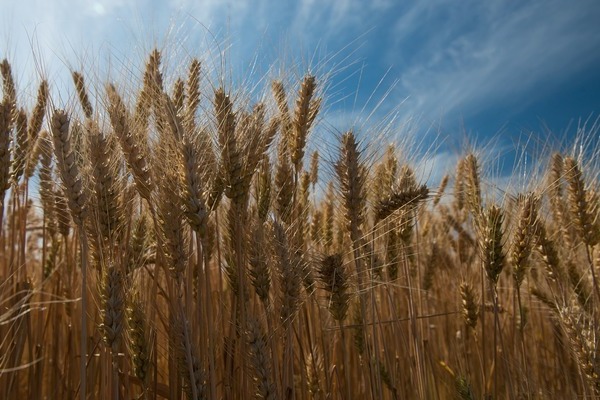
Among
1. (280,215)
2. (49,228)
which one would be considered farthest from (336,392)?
(49,228)

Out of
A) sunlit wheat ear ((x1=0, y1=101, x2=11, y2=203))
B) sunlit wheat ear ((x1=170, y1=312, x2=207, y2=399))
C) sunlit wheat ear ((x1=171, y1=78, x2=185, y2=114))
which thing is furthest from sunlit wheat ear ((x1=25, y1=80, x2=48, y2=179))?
sunlit wheat ear ((x1=170, y1=312, x2=207, y2=399))

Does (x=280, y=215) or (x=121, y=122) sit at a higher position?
(x=121, y=122)

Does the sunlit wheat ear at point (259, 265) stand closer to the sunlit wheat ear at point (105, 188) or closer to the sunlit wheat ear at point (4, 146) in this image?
the sunlit wheat ear at point (105, 188)

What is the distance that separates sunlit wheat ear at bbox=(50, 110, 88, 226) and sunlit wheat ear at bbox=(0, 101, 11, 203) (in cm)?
29

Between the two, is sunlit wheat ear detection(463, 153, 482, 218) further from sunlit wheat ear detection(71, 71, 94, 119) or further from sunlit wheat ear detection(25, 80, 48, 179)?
sunlit wheat ear detection(25, 80, 48, 179)

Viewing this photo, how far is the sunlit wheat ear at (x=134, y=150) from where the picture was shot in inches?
67.6

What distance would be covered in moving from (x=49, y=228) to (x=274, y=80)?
1633mm

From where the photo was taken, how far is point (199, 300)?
164 cm

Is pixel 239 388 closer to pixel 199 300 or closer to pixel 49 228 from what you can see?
pixel 199 300

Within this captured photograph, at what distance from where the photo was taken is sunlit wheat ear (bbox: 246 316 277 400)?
1.67 metres

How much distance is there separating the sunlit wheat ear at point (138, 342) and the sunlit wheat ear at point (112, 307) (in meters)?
0.09


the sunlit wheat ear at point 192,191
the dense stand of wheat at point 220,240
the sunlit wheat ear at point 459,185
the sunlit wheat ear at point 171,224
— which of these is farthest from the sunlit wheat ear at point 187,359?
the sunlit wheat ear at point 459,185

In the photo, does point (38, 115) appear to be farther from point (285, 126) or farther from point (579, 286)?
point (579, 286)

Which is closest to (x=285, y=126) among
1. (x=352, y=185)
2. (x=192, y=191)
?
(x=352, y=185)
